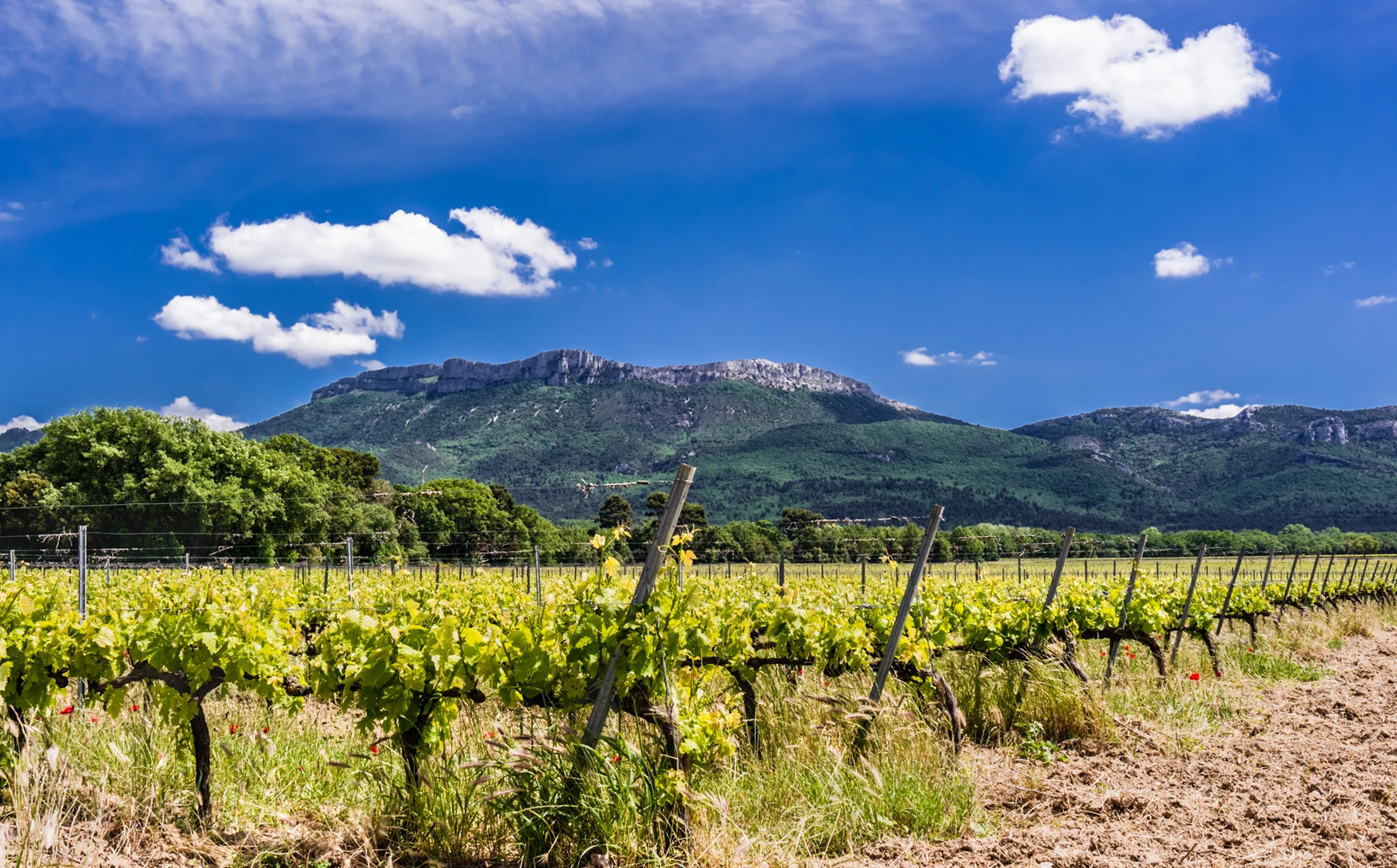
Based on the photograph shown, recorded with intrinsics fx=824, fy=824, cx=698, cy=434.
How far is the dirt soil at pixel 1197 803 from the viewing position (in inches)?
159

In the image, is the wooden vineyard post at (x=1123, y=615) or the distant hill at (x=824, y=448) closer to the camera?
the wooden vineyard post at (x=1123, y=615)

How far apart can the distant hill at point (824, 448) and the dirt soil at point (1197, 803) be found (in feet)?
239

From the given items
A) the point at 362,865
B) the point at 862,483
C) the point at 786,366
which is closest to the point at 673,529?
the point at 362,865

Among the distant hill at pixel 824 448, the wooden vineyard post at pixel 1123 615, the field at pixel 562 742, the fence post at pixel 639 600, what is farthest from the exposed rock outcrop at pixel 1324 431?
the fence post at pixel 639 600

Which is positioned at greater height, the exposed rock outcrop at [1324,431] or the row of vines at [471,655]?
the exposed rock outcrop at [1324,431]

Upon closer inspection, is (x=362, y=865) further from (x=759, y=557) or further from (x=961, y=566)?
(x=759, y=557)

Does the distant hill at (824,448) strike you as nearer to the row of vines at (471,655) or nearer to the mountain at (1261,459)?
the mountain at (1261,459)

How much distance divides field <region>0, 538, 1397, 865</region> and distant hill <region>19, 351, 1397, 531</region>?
7277 centimetres

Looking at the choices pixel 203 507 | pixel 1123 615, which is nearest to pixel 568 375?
pixel 203 507

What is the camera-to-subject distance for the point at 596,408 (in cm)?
15200

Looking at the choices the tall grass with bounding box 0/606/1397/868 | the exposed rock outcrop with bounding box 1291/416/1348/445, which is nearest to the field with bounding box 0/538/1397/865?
the tall grass with bounding box 0/606/1397/868

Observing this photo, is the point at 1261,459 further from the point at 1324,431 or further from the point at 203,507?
the point at 203,507

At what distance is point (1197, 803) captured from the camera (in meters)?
4.78

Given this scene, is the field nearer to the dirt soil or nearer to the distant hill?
the dirt soil
